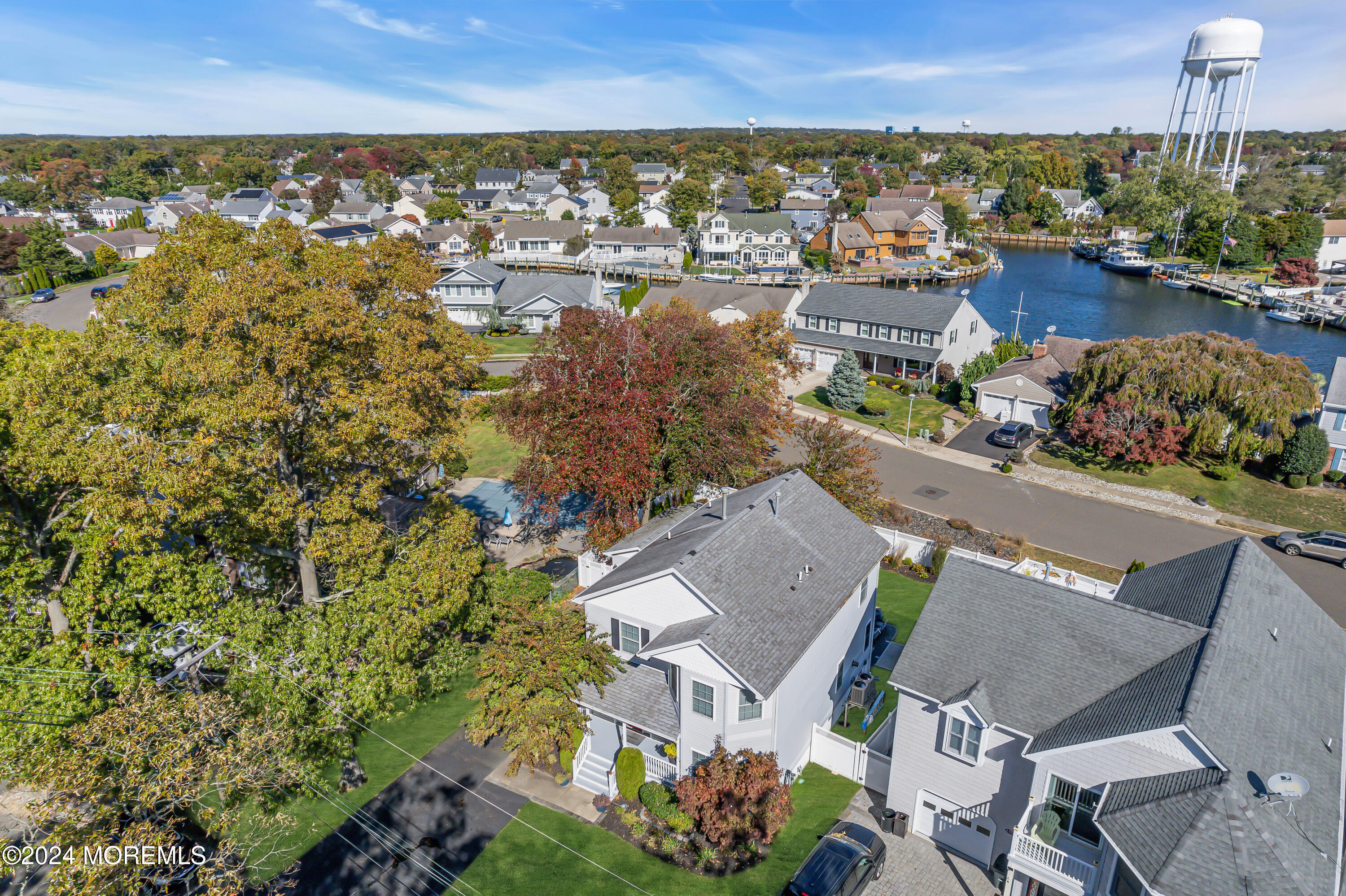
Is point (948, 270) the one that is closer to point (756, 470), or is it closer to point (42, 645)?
point (756, 470)

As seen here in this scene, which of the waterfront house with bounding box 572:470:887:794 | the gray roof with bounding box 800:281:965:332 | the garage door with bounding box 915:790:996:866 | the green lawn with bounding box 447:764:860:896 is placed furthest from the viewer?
the gray roof with bounding box 800:281:965:332

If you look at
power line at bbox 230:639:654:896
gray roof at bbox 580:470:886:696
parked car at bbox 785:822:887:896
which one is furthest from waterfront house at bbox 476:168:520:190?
parked car at bbox 785:822:887:896

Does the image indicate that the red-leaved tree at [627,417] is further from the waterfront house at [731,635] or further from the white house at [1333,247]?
the white house at [1333,247]

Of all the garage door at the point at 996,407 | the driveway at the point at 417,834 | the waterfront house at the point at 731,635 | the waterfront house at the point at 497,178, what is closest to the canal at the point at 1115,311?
the garage door at the point at 996,407

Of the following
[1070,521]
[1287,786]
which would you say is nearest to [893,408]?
[1070,521]

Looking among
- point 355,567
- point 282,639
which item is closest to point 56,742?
point 282,639

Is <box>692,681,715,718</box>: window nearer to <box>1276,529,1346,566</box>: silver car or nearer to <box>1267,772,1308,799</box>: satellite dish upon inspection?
<box>1267,772,1308,799</box>: satellite dish
